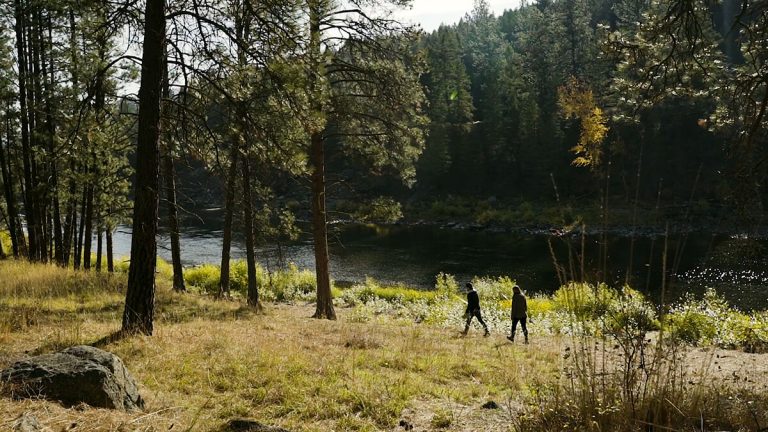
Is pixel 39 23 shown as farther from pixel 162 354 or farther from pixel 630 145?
pixel 630 145

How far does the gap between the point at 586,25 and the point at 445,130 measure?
73.5 feet

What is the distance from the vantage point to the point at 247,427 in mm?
4191

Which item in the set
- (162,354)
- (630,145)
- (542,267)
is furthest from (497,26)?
(162,354)

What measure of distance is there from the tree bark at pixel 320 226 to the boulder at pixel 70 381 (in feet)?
30.0

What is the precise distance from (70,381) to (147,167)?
11.4ft

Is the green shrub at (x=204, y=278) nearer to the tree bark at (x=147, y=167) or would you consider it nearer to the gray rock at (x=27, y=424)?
the tree bark at (x=147, y=167)

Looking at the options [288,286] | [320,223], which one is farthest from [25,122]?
[288,286]

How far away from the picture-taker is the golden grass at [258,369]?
182 inches

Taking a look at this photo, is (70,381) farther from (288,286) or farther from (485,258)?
(485,258)

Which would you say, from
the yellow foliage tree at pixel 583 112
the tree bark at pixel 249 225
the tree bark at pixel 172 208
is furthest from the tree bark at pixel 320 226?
the yellow foliage tree at pixel 583 112

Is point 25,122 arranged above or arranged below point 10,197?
above

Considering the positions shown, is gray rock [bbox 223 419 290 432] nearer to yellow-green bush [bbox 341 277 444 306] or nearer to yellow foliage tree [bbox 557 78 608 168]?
yellow-green bush [bbox 341 277 444 306]

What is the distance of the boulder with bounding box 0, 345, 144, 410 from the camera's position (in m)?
4.08

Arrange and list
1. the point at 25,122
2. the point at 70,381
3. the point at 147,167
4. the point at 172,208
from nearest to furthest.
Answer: the point at 70,381
the point at 147,167
the point at 172,208
the point at 25,122
